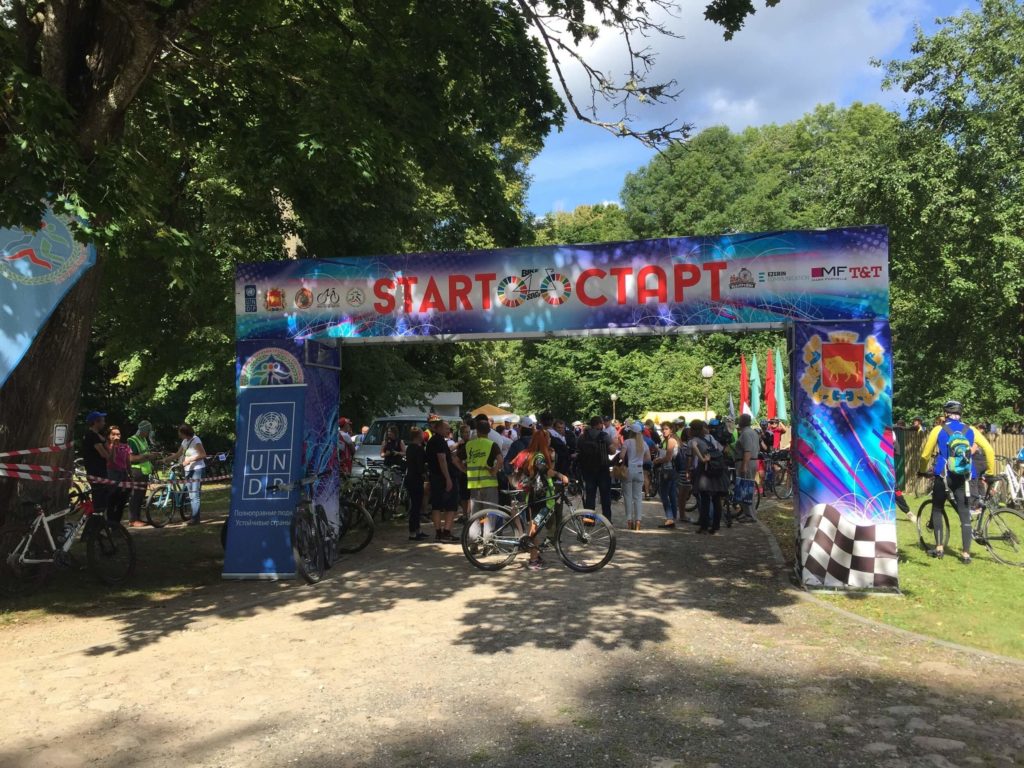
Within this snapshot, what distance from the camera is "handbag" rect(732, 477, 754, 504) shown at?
1368 centimetres

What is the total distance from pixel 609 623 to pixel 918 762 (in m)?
3.08

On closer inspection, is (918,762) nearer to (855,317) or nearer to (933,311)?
(855,317)

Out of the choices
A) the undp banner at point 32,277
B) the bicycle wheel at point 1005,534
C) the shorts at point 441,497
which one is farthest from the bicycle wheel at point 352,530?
the bicycle wheel at point 1005,534

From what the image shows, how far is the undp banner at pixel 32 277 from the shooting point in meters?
7.69

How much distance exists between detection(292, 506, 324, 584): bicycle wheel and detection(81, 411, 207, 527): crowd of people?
278 cm

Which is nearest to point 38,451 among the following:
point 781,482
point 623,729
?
point 623,729

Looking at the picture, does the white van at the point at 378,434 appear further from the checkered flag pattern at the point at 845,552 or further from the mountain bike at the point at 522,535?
the checkered flag pattern at the point at 845,552

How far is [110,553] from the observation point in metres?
9.02

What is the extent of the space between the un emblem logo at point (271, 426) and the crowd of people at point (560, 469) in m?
2.54

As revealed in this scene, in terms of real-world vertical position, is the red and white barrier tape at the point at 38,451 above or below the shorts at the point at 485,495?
above

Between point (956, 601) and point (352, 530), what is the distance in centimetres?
748

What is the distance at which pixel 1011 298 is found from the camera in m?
20.2

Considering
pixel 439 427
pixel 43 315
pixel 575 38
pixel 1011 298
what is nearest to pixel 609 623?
pixel 439 427

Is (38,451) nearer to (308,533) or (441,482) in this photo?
(308,533)
